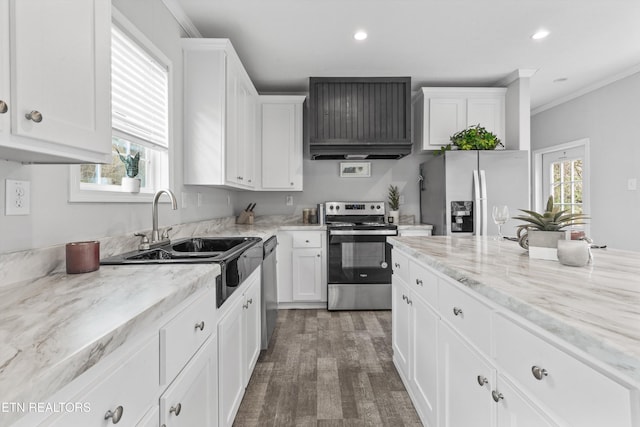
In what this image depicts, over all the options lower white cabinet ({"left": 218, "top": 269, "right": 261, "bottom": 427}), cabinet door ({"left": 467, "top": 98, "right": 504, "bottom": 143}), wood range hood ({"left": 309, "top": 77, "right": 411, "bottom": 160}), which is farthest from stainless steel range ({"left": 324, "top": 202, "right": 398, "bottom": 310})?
cabinet door ({"left": 467, "top": 98, "right": 504, "bottom": 143})

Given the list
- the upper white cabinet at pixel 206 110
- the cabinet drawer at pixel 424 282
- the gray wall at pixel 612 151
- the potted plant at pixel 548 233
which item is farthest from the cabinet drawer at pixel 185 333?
the gray wall at pixel 612 151

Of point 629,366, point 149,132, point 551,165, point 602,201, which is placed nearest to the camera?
point 629,366

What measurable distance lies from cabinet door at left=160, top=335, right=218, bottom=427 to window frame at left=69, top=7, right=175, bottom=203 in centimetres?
86

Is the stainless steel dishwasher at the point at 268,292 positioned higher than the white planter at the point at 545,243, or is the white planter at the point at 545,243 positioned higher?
the white planter at the point at 545,243

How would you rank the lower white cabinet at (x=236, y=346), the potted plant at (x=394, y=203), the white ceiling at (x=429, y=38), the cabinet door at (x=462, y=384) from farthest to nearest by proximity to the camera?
the potted plant at (x=394, y=203) < the white ceiling at (x=429, y=38) < the lower white cabinet at (x=236, y=346) < the cabinet door at (x=462, y=384)

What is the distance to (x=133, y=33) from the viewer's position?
71.1 inches

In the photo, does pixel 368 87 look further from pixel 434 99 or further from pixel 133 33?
pixel 133 33

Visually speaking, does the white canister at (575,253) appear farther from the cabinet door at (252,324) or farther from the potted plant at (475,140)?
the potted plant at (475,140)

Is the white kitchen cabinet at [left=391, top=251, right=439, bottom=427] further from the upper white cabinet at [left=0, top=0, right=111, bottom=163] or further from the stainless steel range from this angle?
the upper white cabinet at [left=0, top=0, right=111, bottom=163]

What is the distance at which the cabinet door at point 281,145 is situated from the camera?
3832mm

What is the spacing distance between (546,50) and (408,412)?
11.3ft

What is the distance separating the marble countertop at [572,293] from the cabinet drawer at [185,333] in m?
0.93

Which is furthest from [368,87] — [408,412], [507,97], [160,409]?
[160,409]

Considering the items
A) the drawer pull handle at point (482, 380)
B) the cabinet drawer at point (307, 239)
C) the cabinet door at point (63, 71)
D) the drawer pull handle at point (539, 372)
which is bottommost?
the drawer pull handle at point (482, 380)
